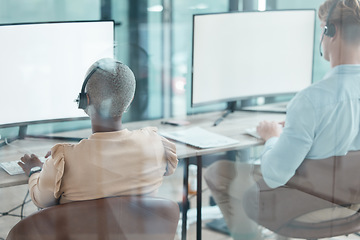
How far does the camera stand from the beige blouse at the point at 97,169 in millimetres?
1114

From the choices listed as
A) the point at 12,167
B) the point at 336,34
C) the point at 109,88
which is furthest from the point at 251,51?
the point at 12,167

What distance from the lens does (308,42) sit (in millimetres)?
1602

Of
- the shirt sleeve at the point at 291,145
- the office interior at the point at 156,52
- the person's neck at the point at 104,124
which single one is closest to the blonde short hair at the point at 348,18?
the office interior at the point at 156,52

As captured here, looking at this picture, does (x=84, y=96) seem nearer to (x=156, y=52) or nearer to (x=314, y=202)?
(x=156, y=52)

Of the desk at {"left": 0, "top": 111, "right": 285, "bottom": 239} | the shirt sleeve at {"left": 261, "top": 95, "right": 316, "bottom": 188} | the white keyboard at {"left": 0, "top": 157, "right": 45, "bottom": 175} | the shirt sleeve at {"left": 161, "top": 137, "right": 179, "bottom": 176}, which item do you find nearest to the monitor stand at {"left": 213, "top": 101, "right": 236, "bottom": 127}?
the desk at {"left": 0, "top": 111, "right": 285, "bottom": 239}

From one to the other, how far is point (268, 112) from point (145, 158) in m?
0.67

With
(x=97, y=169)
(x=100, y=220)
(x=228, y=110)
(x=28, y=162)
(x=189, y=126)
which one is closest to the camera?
(x=100, y=220)

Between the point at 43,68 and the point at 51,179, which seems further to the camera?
the point at 43,68

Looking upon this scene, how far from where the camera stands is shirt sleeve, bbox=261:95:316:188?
1.42m

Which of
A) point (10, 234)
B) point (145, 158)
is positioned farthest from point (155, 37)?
point (10, 234)

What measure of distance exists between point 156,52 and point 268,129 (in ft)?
1.58

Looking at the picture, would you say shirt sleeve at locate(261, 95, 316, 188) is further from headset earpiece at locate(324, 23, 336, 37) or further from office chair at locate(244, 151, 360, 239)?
headset earpiece at locate(324, 23, 336, 37)

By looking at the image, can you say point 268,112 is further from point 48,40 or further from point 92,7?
point 48,40

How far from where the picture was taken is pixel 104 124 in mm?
1190
